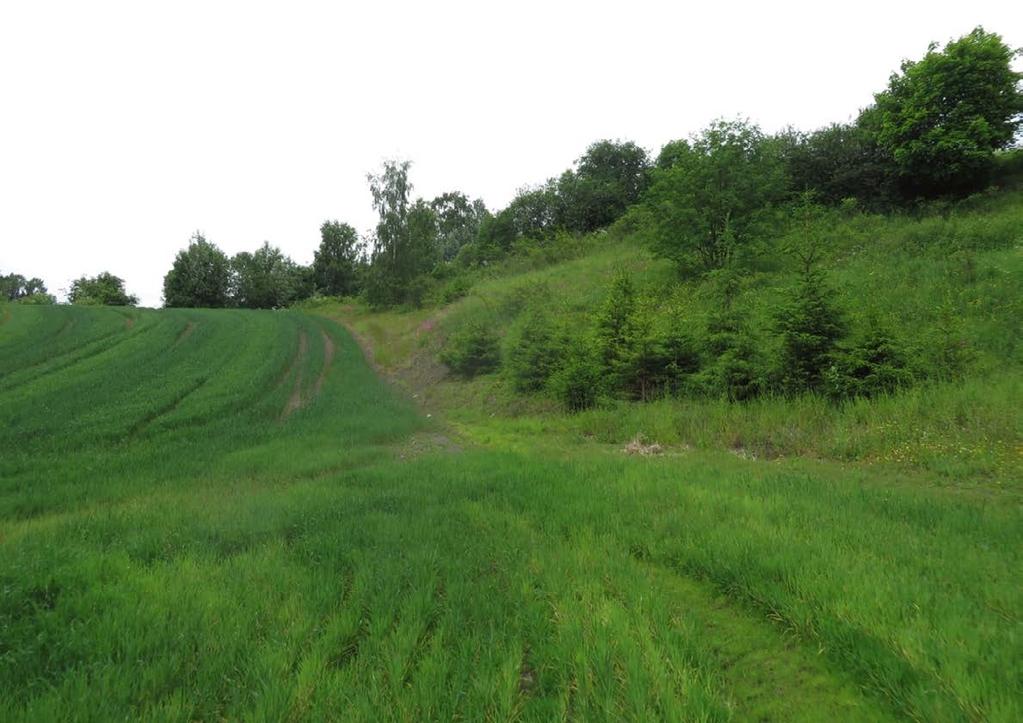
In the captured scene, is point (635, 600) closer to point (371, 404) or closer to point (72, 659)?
point (72, 659)

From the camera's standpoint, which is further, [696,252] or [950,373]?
[696,252]

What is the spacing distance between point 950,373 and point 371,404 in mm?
14907

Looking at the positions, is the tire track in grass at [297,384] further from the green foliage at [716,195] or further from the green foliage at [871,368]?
the green foliage at [716,195]

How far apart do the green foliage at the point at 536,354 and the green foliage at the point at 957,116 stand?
59.8 feet

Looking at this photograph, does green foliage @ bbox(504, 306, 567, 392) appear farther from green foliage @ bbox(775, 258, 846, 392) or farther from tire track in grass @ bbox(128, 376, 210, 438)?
tire track in grass @ bbox(128, 376, 210, 438)

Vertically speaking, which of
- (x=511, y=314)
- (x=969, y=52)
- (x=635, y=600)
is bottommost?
(x=635, y=600)

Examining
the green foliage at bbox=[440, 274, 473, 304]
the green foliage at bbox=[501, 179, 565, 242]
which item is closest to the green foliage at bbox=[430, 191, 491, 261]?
the green foliage at bbox=[501, 179, 565, 242]

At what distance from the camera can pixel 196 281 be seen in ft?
221

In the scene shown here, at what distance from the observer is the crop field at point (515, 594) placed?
2.71 m

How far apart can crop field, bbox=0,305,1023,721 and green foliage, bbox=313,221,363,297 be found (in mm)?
70797

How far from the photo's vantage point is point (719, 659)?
3051 millimetres

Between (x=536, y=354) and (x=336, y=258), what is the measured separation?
227 feet

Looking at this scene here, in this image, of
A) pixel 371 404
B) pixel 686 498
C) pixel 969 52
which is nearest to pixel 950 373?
pixel 686 498

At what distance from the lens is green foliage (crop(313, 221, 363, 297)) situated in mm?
74000
